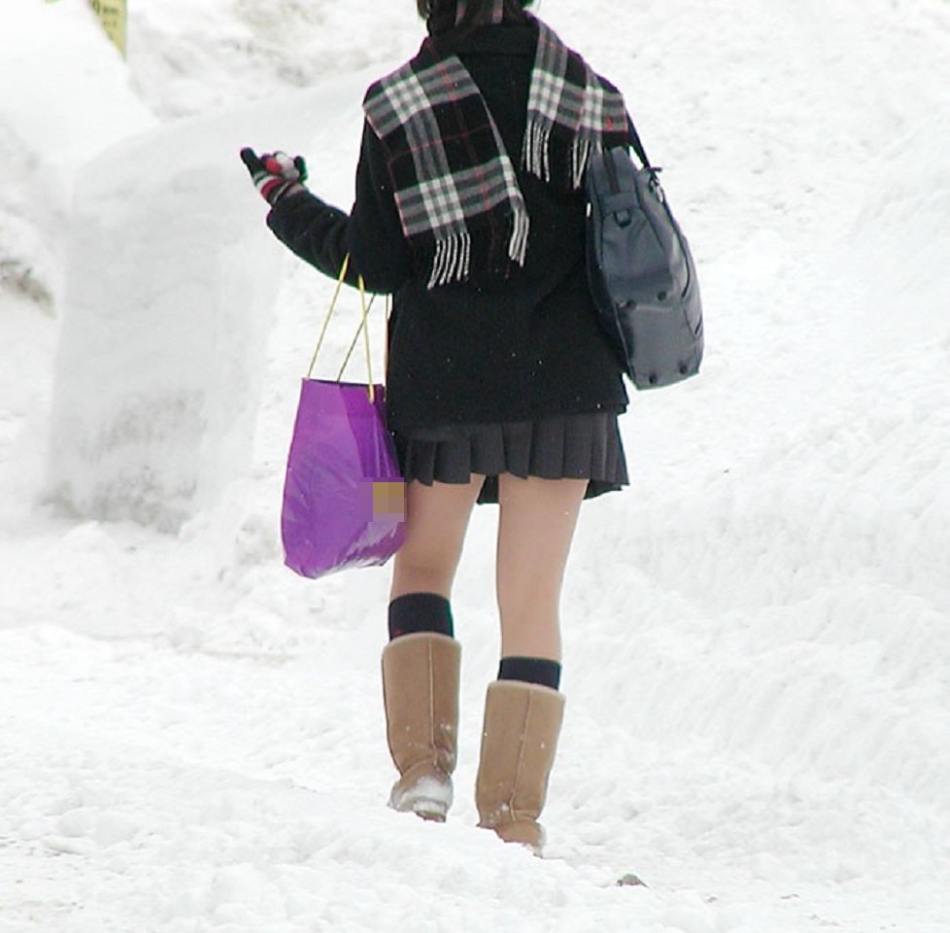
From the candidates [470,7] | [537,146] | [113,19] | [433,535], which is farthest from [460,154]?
[113,19]

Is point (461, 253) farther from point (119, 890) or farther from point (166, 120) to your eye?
point (166, 120)

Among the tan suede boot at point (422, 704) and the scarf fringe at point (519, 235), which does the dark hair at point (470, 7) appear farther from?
the tan suede boot at point (422, 704)

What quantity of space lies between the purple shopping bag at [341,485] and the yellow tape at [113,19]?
8.08 meters

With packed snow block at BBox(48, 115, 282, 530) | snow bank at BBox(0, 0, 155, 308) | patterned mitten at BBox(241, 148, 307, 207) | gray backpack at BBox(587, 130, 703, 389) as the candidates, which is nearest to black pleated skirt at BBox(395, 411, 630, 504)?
gray backpack at BBox(587, 130, 703, 389)

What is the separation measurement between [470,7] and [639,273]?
0.56m

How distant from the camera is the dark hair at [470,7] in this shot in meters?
3.50

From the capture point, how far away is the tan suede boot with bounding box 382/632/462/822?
12.0 ft

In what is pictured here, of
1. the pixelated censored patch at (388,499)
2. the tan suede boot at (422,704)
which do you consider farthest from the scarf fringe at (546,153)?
the tan suede boot at (422,704)

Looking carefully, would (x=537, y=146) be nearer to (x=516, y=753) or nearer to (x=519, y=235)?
(x=519, y=235)

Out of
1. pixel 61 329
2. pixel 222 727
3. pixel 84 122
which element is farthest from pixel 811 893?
pixel 84 122

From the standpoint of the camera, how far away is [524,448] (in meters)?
3.56

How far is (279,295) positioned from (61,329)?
1336 mm

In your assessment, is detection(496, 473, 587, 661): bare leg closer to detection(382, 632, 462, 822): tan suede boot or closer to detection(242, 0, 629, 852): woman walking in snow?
detection(242, 0, 629, 852): woman walking in snow

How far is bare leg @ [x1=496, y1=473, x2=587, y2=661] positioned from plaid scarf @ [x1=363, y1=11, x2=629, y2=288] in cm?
42
